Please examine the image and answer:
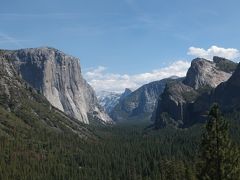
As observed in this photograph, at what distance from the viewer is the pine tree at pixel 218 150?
56531mm

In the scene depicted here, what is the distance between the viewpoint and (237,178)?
2248 inches

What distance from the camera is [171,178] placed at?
13900 cm

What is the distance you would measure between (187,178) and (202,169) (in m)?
57.1

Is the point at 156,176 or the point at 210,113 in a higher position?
the point at 210,113

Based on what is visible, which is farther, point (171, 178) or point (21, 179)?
point (21, 179)

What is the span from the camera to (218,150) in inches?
2227

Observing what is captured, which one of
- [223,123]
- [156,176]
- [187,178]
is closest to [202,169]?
[223,123]

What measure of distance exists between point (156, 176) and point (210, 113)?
461 feet

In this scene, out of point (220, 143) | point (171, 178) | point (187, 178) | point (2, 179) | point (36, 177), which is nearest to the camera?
point (220, 143)

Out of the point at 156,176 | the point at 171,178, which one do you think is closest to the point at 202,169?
the point at 171,178

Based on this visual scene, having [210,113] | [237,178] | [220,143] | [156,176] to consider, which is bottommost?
[156,176]

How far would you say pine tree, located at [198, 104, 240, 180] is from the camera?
56.5 m

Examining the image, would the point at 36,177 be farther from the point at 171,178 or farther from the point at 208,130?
the point at 208,130

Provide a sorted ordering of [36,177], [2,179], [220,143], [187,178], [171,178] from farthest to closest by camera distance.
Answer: [36,177]
[2,179]
[171,178]
[187,178]
[220,143]
